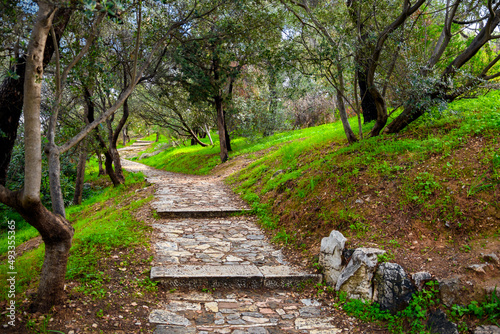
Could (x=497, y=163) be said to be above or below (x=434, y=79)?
below

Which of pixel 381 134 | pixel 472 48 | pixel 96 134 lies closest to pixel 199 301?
pixel 381 134


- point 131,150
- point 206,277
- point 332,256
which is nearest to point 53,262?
point 206,277

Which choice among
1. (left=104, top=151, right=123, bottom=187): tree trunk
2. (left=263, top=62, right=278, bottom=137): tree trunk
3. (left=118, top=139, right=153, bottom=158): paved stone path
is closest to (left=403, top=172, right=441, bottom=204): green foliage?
(left=104, top=151, right=123, bottom=187): tree trunk

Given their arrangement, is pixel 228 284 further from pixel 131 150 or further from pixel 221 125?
pixel 131 150

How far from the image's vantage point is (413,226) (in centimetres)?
483

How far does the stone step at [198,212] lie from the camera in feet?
25.5

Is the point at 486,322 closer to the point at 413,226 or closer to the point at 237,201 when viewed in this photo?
the point at 413,226

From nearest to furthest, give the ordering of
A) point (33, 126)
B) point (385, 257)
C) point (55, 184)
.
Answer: point (33, 126)
point (55, 184)
point (385, 257)

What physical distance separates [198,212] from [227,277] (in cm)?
328

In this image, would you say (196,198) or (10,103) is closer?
(10,103)

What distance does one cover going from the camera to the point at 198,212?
7949 mm

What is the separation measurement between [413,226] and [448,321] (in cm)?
162

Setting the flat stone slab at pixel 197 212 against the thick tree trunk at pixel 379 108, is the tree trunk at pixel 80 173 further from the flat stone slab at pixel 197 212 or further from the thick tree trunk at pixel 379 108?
the thick tree trunk at pixel 379 108

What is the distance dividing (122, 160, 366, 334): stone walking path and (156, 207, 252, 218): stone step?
1.17ft
